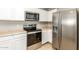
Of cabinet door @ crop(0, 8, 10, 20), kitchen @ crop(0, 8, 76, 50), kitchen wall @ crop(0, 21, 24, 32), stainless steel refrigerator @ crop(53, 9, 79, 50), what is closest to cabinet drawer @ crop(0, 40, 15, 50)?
kitchen @ crop(0, 8, 76, 50)

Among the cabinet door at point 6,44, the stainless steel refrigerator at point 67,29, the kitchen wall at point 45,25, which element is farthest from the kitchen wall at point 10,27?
the stainless steel refrigerator at point 67,29

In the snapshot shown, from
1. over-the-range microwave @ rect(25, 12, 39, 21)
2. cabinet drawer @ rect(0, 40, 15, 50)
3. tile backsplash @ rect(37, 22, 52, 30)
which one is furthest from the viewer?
over-the-range microwave @ rect(25, 12, 39, 21)

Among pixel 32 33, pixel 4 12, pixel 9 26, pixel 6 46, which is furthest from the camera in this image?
pixel 9 26

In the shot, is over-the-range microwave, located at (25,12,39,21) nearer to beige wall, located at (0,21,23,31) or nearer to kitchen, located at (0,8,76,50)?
kitchen, located at (0,8,76,50)

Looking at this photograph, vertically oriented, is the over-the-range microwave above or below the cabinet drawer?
above

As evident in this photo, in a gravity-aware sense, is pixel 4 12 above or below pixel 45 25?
above

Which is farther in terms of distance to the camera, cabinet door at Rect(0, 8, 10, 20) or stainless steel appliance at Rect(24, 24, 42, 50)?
stainless steel appliance at Rect(24, 24, 42, 50)

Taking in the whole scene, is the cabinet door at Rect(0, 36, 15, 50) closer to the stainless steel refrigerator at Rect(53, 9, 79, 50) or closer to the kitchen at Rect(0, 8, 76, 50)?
the kitchen at Rect(0, 8, 76, 50)

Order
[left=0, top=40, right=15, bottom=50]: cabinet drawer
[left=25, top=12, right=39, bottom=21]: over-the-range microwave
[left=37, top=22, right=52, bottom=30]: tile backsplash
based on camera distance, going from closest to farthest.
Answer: [left=0, top=40, right=15, bottom=50]: cabinet drawer < [left=37, top=22, right=52, bottom=30]: tile backsplash < [left=25, top=12, right=39, bottom=21]: over-the-range microwave

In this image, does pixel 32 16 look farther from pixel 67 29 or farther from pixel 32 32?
pixel 67 29

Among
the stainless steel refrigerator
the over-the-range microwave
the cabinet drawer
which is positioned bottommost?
the cabinet drawer

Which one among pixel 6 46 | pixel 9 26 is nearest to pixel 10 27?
pixel 9 26

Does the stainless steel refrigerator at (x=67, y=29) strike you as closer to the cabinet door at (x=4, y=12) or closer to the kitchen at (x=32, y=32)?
the kitchen at (x=32, y=32)

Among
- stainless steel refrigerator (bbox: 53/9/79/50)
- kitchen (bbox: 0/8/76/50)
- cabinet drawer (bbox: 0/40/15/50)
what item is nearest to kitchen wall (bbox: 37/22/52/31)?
kitchen (bbox: 0/8/76/50)
